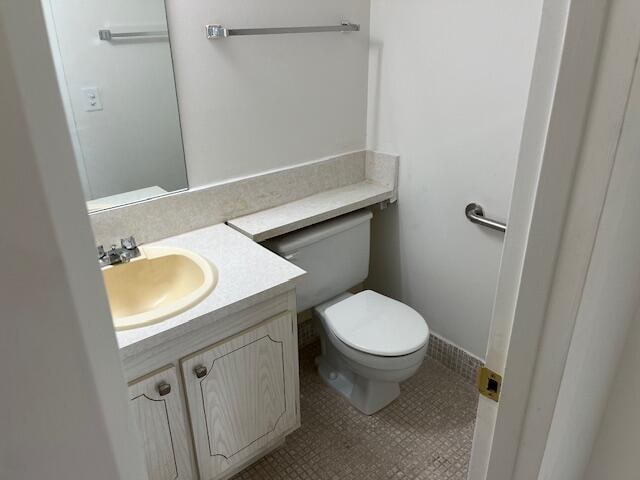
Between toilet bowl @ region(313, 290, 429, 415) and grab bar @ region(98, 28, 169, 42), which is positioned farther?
toilet bowl @ region(313, 290, 429, 415)

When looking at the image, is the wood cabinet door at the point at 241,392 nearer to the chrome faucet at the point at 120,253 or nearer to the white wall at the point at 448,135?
the chrome faucet at the point at 120,253

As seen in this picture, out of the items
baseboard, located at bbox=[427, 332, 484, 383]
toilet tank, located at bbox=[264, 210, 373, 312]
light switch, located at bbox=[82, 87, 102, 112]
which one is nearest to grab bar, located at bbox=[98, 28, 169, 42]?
light switch, located at bbox=[82, 87, 102, 112]

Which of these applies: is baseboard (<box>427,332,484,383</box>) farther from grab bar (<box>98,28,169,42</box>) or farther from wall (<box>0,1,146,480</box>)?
wall (<box>0,1,146,480</box>)

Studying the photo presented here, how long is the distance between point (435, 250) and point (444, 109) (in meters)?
0.62

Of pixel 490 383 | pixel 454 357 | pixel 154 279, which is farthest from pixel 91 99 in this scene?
pixel 454 357

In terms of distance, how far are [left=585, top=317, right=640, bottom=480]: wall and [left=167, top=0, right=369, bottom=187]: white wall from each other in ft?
4.71

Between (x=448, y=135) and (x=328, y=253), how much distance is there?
0.68m

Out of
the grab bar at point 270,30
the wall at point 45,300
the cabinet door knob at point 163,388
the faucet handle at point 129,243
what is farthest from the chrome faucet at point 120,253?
the wall at point 45,300

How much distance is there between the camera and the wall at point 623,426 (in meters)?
0.91

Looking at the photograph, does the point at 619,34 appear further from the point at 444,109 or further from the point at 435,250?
the point at 435,250

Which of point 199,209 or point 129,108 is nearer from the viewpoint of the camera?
point 129,108

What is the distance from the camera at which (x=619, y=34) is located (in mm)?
552

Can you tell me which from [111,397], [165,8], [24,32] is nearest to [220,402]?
[111,397]

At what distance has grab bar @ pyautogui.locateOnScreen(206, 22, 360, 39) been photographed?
1683 millimetres
